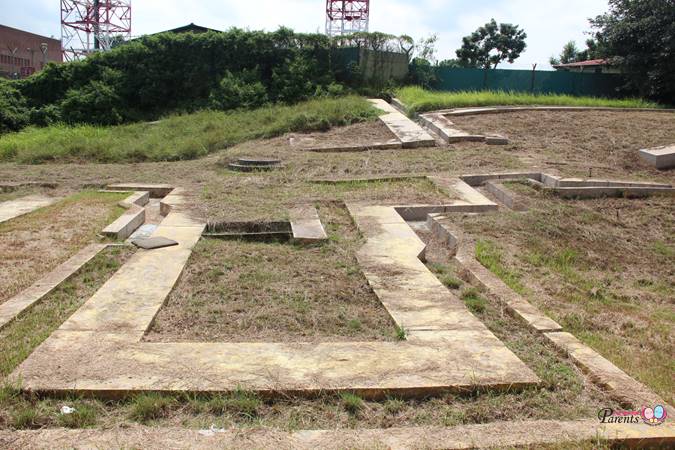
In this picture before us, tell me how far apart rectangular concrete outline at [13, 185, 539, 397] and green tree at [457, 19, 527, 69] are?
120 ft

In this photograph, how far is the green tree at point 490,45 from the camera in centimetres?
3722

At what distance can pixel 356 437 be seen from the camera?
250 cm

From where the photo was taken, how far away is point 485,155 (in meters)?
10.5

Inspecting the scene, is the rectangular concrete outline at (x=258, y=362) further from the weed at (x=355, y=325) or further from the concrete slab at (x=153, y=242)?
the concrete slab at (x=153, y=242)

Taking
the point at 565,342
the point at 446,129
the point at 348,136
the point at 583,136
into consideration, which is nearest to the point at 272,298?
the point at 565,342

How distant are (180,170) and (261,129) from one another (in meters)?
3.89

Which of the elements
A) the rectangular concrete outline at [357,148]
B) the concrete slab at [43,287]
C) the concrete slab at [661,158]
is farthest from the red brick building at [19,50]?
the concrete slab at [43,287]

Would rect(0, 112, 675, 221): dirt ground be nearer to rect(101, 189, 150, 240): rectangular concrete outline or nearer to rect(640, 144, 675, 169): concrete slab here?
rect(640, 144, 675, 169): concrete slab

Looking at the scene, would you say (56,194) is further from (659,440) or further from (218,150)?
(659,440)

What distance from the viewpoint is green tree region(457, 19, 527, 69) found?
37219 millimetres

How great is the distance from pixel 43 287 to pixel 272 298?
5.87ft

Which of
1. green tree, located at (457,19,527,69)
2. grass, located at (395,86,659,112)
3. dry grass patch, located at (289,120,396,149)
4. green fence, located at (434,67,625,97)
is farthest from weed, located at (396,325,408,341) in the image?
green tree, located at (457,19,527,69)

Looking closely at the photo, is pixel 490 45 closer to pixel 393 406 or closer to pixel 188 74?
pixel 188 74

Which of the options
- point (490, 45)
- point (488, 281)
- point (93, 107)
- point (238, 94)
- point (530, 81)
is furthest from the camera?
point (490, 45)
